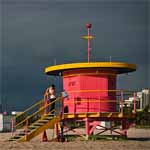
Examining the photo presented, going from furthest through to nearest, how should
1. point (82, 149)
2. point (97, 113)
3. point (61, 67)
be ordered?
point (61, 67), point (97, 113), point (82, 149)

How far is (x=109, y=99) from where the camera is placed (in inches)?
849

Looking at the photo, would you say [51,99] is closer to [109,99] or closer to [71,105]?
[71,105]

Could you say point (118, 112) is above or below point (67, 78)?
below

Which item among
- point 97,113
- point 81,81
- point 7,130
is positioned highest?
point 81,81

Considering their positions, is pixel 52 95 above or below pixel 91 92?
below

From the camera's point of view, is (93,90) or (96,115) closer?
(96,115)

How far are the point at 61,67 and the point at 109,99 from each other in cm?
264

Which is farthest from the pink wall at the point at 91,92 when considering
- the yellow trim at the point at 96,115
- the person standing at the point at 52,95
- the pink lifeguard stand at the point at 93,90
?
the person standing at the point at 52,95

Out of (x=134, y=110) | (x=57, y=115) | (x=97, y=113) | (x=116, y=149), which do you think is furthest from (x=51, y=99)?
(x=116, y=149)

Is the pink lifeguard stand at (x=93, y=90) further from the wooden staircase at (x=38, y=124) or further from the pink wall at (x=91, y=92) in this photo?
the wooden staircase at (x=38, y=124)

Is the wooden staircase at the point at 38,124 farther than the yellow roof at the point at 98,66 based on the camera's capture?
No

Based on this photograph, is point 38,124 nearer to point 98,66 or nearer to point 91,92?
point 91,92

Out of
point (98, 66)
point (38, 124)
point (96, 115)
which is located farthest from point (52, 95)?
point (98, 66)

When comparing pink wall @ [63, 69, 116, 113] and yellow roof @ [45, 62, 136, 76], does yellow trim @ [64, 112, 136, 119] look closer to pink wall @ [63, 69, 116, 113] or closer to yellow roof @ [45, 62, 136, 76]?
pink wall @ [63, 69, 116, 113]
